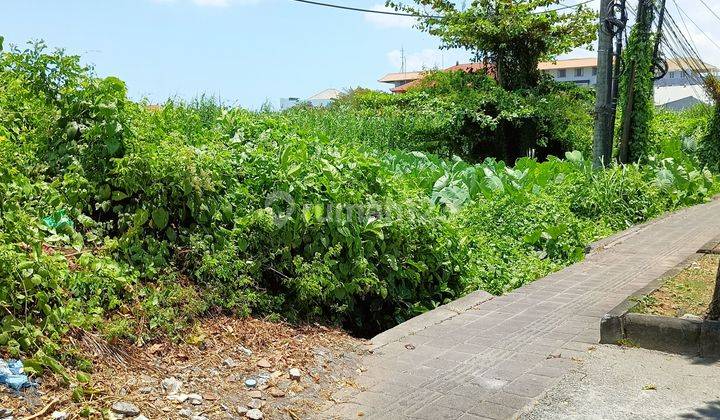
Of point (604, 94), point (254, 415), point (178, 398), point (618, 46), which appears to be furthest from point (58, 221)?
point (618, 46)

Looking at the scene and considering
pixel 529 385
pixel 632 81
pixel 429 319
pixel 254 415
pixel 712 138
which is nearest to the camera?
pixel 254 415

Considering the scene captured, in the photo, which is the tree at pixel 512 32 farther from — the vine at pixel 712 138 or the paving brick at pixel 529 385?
the paving brick at pixel 529 385

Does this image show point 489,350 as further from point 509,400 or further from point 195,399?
point 195,399

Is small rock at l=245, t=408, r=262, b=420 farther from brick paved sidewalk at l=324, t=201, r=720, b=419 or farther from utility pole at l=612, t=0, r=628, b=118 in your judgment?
utility pole at l=612, t=0, r=628, b=118

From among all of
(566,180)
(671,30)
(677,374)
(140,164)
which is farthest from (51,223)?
(671,30)

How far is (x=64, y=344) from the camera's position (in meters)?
4.38

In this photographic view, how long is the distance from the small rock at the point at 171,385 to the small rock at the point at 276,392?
0.57 meters

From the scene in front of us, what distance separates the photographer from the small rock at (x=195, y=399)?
4301 millimetres

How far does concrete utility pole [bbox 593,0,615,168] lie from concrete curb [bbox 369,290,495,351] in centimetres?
905

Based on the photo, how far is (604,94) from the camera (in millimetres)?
15156

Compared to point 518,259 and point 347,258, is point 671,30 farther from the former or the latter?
point 347,258

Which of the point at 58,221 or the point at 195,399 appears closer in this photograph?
the point at 195,399

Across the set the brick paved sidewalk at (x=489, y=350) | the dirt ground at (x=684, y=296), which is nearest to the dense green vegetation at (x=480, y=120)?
the brick paved sidewalk at (x=489, y=350)

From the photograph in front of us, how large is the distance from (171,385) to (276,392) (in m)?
0.65
